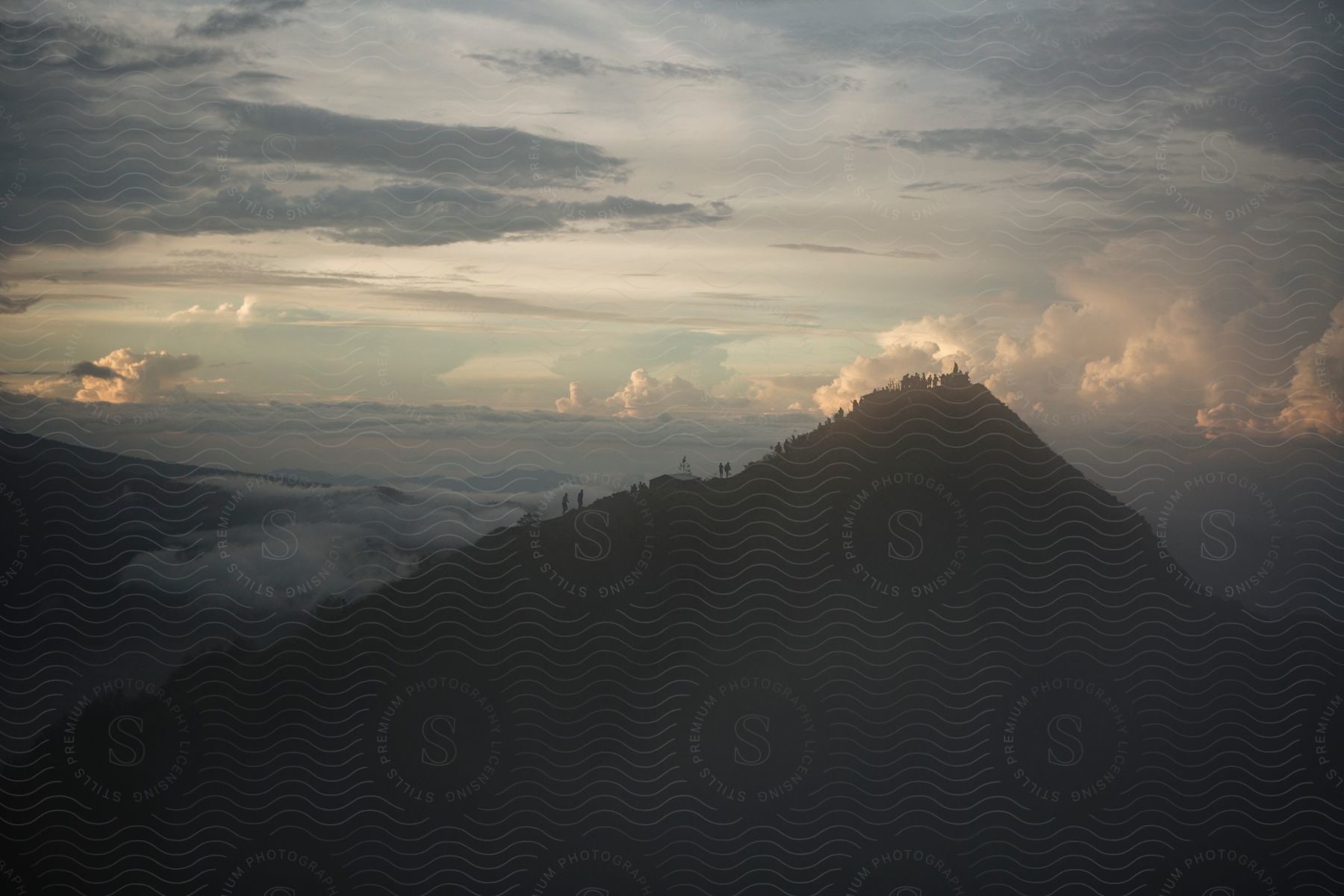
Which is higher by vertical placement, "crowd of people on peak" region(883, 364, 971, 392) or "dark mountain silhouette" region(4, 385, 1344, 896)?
"crowd of people on peak" region(883, 364, 971, 392)

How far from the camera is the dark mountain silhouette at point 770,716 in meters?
4.73

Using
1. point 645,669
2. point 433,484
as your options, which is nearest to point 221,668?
point 433,484

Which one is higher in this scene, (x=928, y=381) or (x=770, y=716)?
(x=928, y=381)

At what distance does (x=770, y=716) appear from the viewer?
4.80 meters

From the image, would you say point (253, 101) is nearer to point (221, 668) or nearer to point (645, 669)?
point (221, 668)

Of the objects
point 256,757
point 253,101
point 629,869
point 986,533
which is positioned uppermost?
point 253,101

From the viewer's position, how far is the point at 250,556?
489 centimetres

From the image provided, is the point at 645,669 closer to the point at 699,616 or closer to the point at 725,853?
the point at 699,616

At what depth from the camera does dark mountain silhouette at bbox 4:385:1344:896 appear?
4.73 m

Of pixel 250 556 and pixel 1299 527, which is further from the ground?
pixel 1299 527

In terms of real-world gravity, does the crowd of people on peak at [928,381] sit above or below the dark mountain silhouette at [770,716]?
above

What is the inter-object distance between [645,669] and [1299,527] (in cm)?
326

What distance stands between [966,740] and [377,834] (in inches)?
110

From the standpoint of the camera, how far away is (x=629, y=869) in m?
4.68
